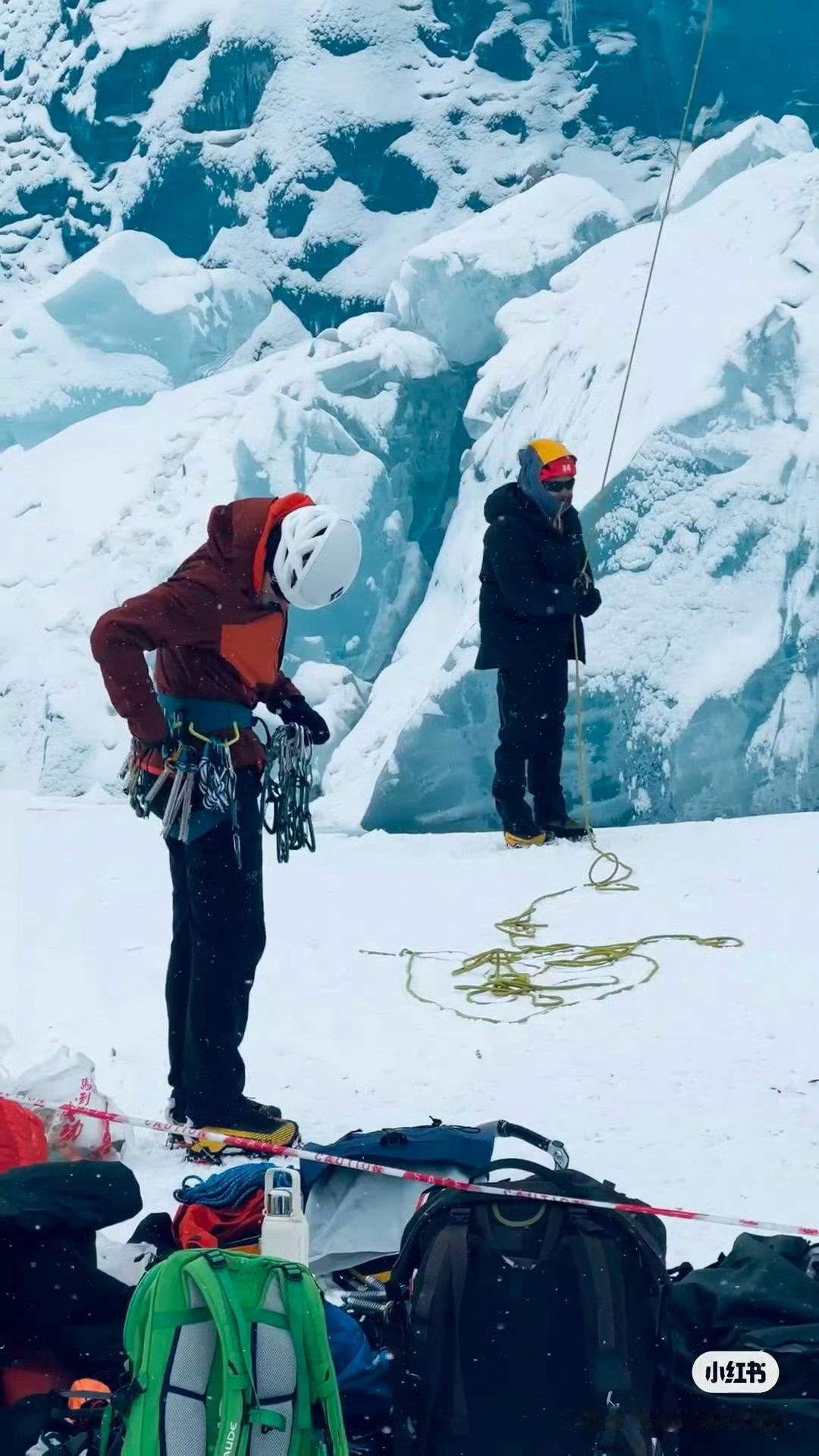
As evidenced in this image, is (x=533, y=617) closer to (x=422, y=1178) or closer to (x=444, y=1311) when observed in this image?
(x=422, y=1178)

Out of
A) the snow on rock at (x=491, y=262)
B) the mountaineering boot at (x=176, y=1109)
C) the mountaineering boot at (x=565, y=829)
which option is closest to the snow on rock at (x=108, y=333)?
the snow on rock at (x=491, y=262)

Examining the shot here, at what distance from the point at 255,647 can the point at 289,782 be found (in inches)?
13.3

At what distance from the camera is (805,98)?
37.0ft

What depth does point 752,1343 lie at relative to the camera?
1.63m

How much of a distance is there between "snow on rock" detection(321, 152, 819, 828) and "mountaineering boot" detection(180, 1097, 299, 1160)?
136 inches

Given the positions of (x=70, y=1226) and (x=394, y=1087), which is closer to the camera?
(x=70, y=1226)

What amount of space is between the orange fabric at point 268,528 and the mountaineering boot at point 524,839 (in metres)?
2.80

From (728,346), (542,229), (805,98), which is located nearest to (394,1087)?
(728,346)

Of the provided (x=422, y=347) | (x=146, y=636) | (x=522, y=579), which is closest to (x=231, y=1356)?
(x=146, y=636)

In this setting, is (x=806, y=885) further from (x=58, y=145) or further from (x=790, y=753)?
(x=58, y=145)

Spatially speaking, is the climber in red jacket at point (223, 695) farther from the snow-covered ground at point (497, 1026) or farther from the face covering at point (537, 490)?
the face covering at point (537, 490)

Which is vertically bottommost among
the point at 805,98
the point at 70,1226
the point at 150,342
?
the point at 70,1226

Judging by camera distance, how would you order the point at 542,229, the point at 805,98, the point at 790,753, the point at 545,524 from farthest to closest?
the point at 805,98, the point at 542,229, the point at 790,753, the point at 545,524

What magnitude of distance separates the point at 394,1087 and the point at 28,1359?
131cm
